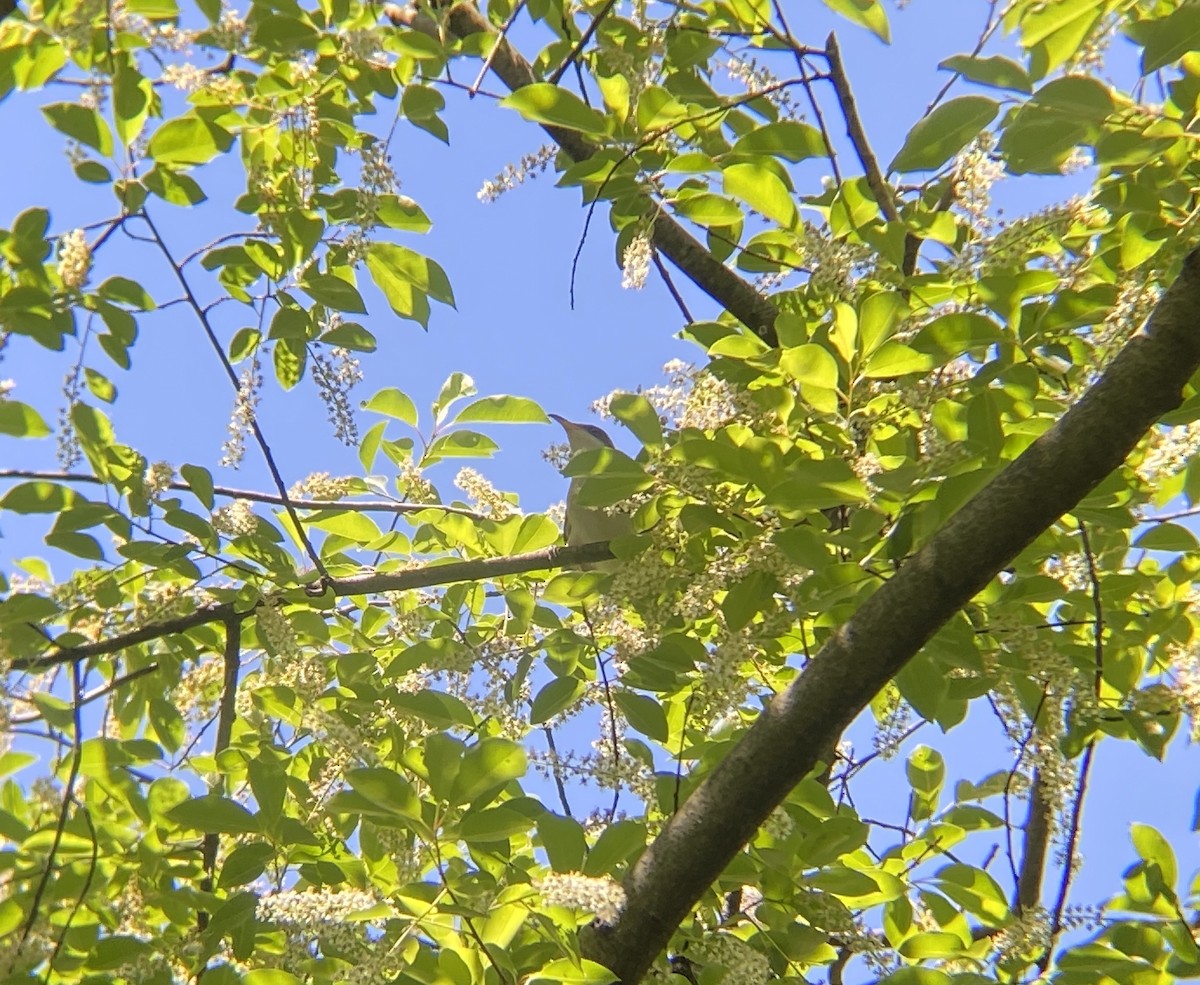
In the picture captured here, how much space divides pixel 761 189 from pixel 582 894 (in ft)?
3.93

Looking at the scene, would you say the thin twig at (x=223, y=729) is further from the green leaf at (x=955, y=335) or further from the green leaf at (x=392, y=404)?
the green leaf at (x=955, y=335)

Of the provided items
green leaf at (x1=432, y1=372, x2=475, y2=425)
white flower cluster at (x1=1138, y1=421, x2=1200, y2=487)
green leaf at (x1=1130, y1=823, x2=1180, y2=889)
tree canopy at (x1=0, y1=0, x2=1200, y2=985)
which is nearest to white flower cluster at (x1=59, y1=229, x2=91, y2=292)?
tree canopy at (x1=0, y1=0, x2=1200, y2=985)

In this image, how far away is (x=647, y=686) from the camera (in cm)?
208

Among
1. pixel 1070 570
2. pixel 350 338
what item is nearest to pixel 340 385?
pixel 350 338

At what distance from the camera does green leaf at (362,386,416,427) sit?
2.57 meters

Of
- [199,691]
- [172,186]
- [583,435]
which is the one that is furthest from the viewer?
[583,435]

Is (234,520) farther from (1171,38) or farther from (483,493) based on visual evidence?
(1171,38)

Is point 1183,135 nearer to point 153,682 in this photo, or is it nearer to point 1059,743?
point 1059,743

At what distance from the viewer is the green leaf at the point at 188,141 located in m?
2.03

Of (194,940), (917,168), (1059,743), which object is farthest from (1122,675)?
(194,940)

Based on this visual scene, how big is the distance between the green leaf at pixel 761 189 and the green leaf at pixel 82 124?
1.12 meters

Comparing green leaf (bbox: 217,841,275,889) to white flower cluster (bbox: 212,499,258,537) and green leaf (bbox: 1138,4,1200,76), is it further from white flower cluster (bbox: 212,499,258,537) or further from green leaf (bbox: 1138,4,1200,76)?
→ green leaf (bbox: 1138,4,1200,76)

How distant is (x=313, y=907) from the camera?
1.65m

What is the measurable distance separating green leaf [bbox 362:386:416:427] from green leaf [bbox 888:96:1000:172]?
1.31m
